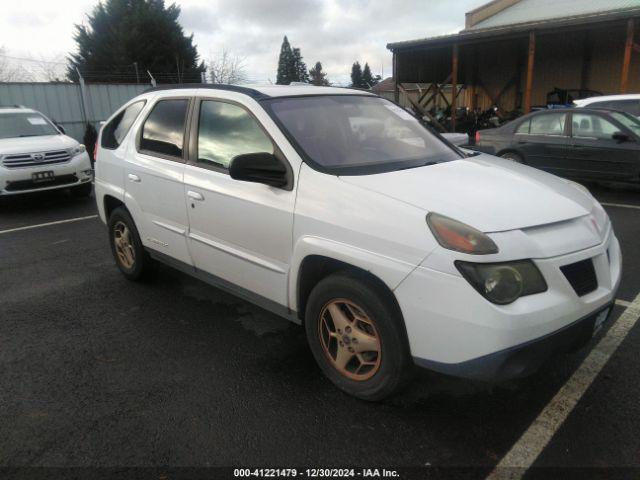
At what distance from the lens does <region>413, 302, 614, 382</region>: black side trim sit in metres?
2.14

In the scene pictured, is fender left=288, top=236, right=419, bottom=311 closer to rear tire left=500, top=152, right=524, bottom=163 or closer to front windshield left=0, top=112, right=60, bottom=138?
rear tire left=500, top=152, right=524, bottom=163

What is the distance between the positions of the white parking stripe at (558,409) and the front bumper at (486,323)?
1.31 ft

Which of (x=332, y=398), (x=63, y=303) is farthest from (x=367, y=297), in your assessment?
(x=63, y=303)

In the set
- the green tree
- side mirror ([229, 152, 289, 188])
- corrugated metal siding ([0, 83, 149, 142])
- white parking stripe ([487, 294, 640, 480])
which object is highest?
the green tree

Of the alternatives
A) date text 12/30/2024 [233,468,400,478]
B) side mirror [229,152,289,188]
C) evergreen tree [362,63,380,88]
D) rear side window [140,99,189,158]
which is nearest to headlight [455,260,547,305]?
date text 12/30/2024 [233,468,400,478]

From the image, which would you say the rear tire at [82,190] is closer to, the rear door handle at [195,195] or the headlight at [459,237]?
the rear door handle at [195,195]

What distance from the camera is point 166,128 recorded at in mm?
3873

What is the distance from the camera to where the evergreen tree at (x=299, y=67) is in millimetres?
73312

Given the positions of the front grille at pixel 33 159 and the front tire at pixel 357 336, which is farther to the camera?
the front grille at pixel 33 159

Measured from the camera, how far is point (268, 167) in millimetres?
2787

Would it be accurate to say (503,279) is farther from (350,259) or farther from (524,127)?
(524,127)

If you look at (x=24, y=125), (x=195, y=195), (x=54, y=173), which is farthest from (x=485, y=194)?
(x=24, y=125)

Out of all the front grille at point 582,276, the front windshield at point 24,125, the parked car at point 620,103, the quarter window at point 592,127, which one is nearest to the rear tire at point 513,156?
the quarter window at point 592,127

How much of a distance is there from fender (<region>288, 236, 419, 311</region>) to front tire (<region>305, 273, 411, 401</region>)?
12 centimetres
